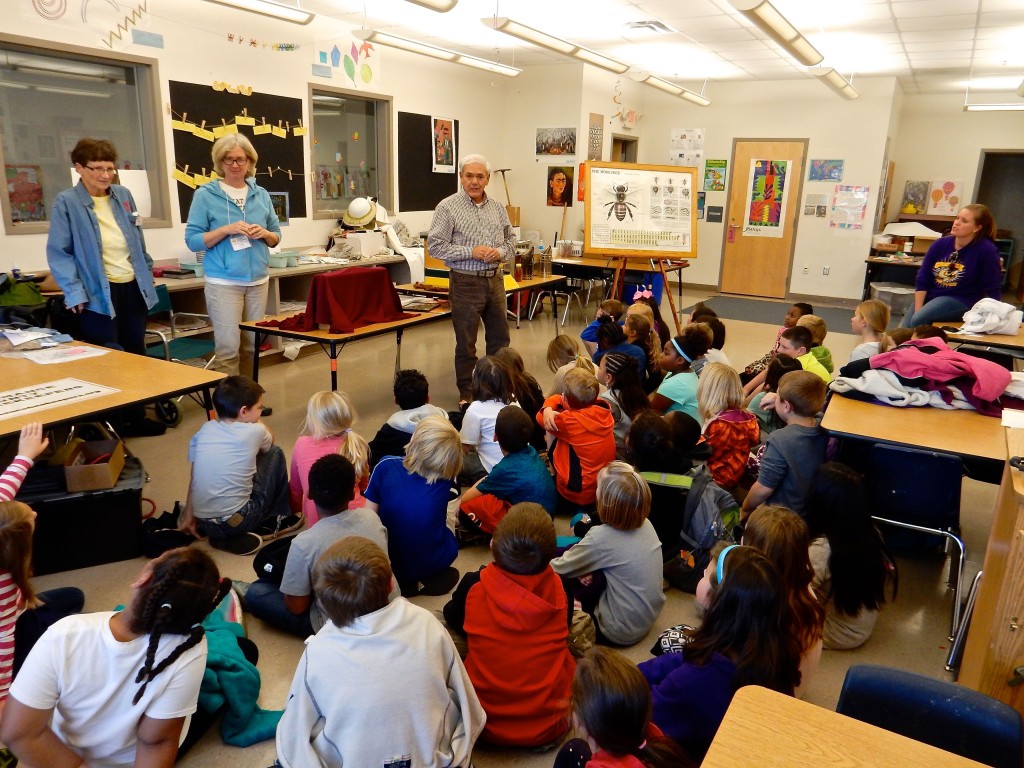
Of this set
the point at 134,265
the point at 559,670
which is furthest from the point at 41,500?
the point at 559,670

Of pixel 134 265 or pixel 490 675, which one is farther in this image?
pixel 134 265

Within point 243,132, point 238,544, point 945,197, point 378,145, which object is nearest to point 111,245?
point 238,544

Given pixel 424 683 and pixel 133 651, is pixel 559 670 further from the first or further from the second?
pixel 133 651

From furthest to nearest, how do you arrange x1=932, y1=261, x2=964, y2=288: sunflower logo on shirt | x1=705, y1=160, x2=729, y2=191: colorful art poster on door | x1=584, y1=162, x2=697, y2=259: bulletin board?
1. x1=705, y1=160, x2=729, y2=191: colorful art poster on door
2. x1=584, y1=162, x2=697, y2=259: bulletin board
3. x1=932, y1=261, x2=964, y2=288: sunflower logo on shirt

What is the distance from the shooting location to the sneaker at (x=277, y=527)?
2.96 m

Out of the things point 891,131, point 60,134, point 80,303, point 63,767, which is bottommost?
point 63,767

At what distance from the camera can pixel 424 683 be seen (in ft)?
4.86

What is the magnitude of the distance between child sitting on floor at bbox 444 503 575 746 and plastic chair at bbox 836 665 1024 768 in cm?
75

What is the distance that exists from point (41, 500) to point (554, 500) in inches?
73.6

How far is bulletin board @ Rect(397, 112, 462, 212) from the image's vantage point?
737cm

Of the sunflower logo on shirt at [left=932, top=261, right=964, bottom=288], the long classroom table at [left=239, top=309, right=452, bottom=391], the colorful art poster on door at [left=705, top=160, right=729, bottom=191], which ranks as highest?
the colorful art poster on door at [left=705, top=160, right=729, bottom=191]

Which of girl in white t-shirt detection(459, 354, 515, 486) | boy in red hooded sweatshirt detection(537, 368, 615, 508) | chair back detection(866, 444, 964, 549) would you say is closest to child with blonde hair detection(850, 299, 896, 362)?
chair back detection(866, 444, 964, 549)

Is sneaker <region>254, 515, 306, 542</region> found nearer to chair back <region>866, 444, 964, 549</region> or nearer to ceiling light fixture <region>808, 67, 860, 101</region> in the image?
chair back <region>866, 444, 964, 549</region>

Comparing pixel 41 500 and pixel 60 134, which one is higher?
pixel 60 134
